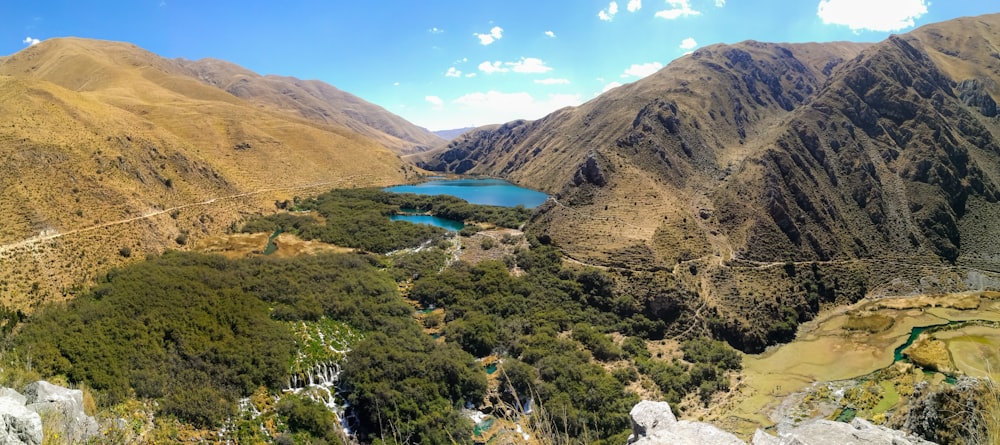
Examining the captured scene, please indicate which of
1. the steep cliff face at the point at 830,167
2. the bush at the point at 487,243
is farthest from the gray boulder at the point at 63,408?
the steep cliff face at the point at 830,167

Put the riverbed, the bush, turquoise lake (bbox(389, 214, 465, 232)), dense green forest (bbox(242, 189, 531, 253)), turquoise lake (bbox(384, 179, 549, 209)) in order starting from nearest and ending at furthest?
1. the riverbed
2. the bush
3. dense green forest (bbox(242, 189, 531, 253))
4. turquoise lake (bbox(389, 214, 465, 232))
5. turquoise lake (bbox(384, 179, 549, 209))

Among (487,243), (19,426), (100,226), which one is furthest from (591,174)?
(19,426)

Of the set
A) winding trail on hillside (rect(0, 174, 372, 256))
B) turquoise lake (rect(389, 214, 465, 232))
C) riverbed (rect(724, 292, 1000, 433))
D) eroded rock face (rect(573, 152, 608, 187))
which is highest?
eroded rock face (rect(573, 152, 608, 187))

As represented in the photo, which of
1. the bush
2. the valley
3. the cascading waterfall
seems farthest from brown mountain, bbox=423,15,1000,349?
the cascading waterfall

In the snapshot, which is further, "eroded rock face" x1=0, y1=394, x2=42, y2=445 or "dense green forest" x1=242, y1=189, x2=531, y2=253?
"dense green forest" x1=242, y1=189, x2=531, y2=253

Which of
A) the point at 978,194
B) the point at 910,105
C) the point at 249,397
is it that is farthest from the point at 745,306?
the point at 910,105

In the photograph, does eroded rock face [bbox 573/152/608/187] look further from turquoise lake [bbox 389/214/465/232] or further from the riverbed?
the riverbed

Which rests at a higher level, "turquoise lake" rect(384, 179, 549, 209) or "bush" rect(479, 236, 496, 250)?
"turquoise lake" rect(384, 179, 549, 209)
